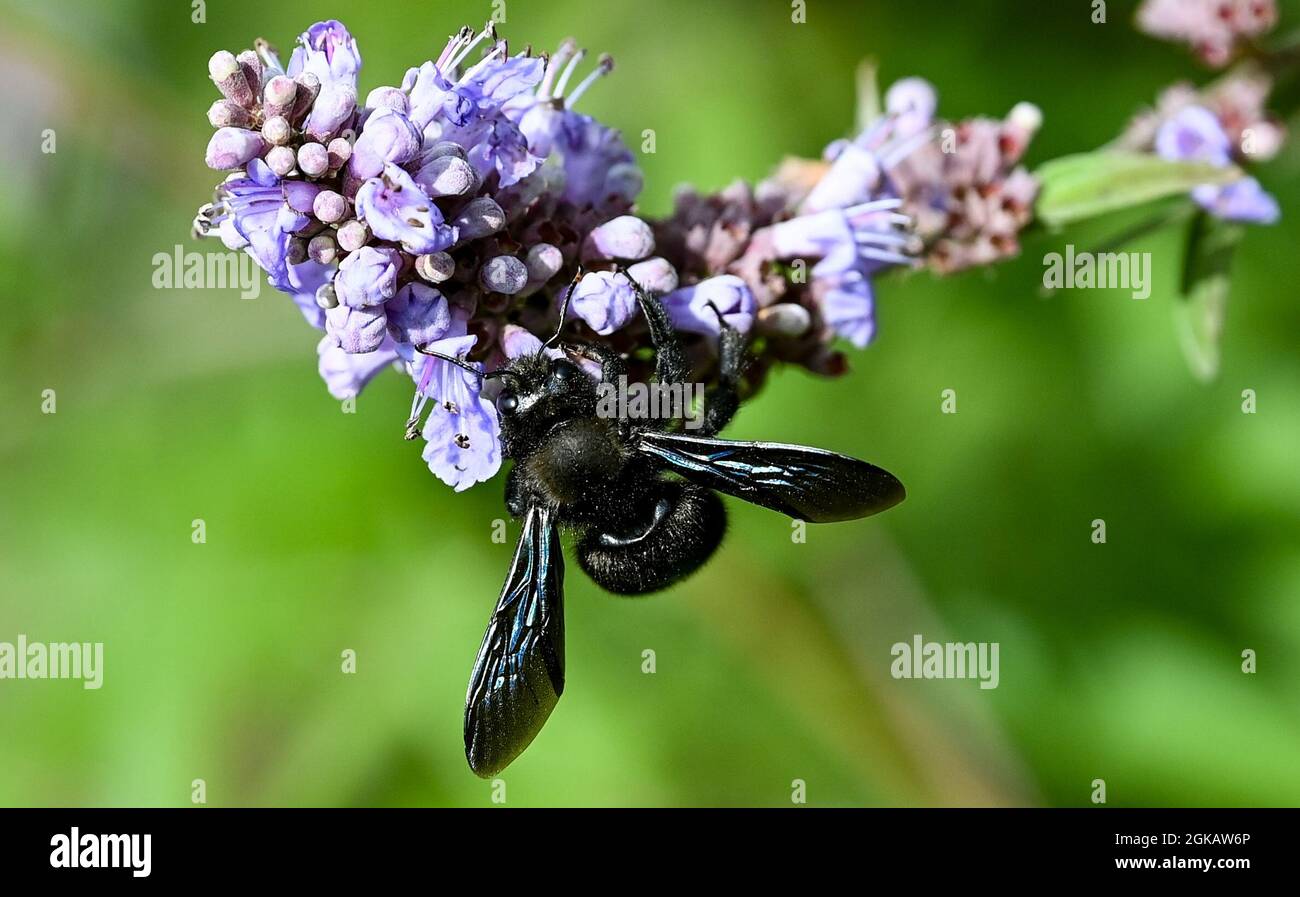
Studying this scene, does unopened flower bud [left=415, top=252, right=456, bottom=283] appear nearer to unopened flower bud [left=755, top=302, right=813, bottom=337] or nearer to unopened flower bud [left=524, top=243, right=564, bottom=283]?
unopened flower bud [left=524, top=243, right=564, bottom=283]

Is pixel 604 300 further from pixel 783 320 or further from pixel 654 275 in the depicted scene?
pixel 783 320

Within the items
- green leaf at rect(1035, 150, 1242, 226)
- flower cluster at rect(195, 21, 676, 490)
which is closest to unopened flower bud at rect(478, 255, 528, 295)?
flower cluster at rect(195, 21, 676, 490)

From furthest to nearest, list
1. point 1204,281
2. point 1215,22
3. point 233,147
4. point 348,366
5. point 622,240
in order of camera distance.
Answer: point 1215,22
point 1204,281
point 348,366
point 622,240
point 233,147

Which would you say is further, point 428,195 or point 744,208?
point 744,208

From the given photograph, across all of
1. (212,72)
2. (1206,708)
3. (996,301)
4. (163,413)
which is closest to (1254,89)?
(996,301)

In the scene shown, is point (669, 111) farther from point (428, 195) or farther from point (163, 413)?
point (428, 195)

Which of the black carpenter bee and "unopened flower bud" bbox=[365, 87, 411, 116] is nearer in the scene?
"unopened flower bud" bbox=[365, 87, 411, 116]

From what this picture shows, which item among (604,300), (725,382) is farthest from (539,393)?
(725,382)
